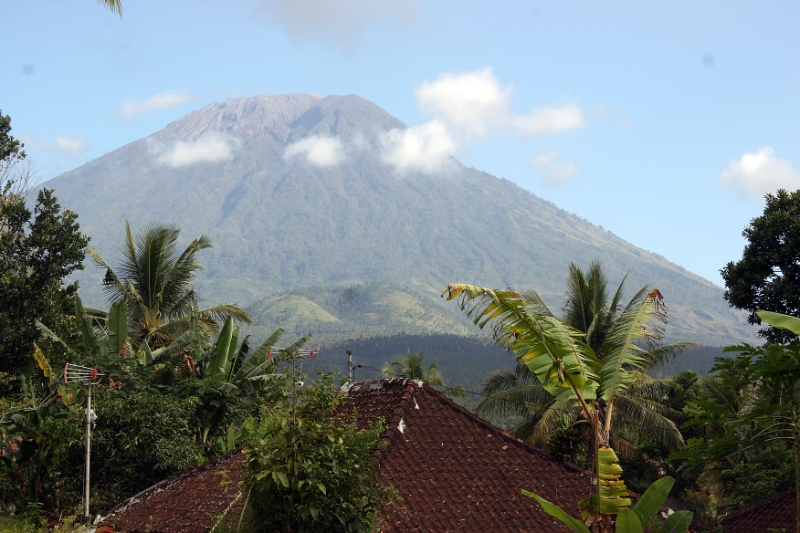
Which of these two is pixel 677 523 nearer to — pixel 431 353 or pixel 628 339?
pixel 628 339

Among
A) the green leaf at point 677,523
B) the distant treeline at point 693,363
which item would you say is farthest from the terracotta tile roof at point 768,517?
the distant treeline at point 693,363

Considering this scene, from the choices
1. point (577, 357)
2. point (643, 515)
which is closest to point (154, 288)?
point (577, 357)

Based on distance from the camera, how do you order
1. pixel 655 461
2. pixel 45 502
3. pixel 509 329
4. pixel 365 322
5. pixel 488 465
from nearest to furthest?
pixel 509 329 < pixel 488 465 < pixel 45 502 < pixel 655 461 < pixel 365 322

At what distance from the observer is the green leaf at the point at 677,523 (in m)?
8.09

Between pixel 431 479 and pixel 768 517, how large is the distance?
6371mm

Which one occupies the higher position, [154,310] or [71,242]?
[71,242]

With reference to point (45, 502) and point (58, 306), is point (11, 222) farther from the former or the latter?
point (45, 502)

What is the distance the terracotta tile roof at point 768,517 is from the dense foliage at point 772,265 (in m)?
5.39

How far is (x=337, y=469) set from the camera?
820cm

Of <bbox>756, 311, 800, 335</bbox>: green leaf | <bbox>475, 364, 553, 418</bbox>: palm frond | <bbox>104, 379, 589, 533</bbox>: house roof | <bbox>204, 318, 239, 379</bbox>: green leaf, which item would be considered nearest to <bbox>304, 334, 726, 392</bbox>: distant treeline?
<bbox>475, 364, 553, 418</bbox>: palm frond

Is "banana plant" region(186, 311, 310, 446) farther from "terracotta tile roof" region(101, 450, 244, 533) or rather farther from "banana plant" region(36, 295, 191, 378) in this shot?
"terracotta tile roof" region(101, 450, 244, 533)

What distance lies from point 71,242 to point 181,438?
5.55m

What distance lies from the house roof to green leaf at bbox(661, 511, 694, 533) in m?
2.90

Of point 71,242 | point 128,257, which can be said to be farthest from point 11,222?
point 128,257
